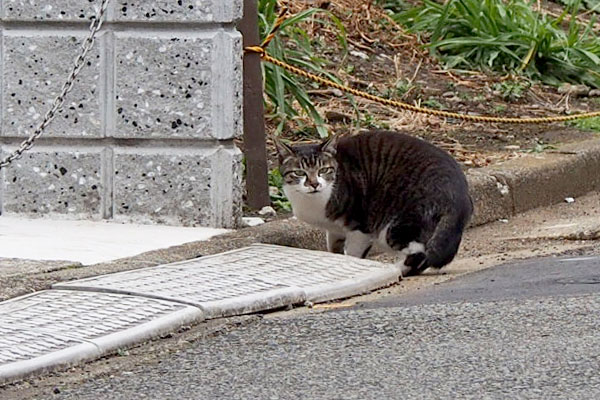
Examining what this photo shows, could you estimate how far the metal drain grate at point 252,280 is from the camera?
5.05m

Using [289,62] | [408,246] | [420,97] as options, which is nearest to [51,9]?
[408,246]

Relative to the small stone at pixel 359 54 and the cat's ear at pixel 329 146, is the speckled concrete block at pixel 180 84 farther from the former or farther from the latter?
the small stone at pixel 359 54

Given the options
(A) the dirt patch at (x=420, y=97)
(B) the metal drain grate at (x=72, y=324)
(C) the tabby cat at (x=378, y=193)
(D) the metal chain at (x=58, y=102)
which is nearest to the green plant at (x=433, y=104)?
(A) the dirt patch at (x=420, y=97)

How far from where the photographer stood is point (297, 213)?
6543 mm

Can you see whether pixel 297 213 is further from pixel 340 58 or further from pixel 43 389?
pixel 340 58

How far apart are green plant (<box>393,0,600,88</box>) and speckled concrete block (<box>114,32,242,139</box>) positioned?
418cm

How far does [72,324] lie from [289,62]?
433 cm

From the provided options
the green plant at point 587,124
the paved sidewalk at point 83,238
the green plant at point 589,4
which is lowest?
the paved sidewalk at point 83,238

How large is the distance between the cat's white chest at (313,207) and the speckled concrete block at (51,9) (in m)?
1.28

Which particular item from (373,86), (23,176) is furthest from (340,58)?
(23,176)

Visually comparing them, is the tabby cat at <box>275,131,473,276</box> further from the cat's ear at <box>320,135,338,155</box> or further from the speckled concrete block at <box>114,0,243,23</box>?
the speckled concrete block at <box>114,0,243,23</box>

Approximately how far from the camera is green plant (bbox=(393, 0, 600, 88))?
1037 cm

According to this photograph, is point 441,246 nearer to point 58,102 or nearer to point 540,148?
point 58,102

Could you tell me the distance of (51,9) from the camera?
6.40 m
